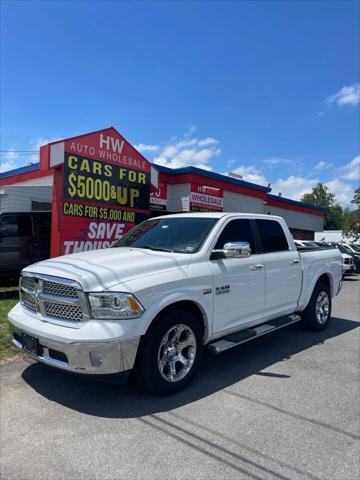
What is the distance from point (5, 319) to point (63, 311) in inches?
142

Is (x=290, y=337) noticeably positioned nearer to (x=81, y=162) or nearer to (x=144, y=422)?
(x=144, y=422)

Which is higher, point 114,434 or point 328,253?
point 328,253

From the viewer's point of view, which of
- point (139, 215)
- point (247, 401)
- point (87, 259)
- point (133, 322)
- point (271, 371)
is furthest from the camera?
point (139, 215)

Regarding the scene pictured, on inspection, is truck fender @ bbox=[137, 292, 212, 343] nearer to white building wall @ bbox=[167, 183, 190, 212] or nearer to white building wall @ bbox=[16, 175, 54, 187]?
white building wall @ bbox=[167, 183, 190, 212]

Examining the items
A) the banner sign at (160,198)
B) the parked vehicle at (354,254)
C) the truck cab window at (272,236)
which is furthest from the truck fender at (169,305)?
the parked vehicle at (354,254)

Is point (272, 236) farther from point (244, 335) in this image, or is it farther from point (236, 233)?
point (244, 335)

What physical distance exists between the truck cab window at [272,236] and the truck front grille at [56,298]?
2945mm

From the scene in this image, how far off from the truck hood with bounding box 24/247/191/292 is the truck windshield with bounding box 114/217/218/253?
0.26m

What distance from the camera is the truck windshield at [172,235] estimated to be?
16.8 ft

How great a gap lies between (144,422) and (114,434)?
32 cm

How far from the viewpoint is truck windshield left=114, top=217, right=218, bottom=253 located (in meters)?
5.13

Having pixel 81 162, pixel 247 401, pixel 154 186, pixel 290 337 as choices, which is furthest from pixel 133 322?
pixel 154 186

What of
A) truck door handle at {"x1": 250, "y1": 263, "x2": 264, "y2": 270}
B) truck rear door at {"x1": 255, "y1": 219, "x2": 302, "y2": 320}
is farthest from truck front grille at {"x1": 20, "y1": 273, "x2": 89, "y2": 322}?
truck rear door at {"x1": 255, "y1": 219, "x2": 302, "y2": 320}

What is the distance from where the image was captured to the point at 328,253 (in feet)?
25.2
